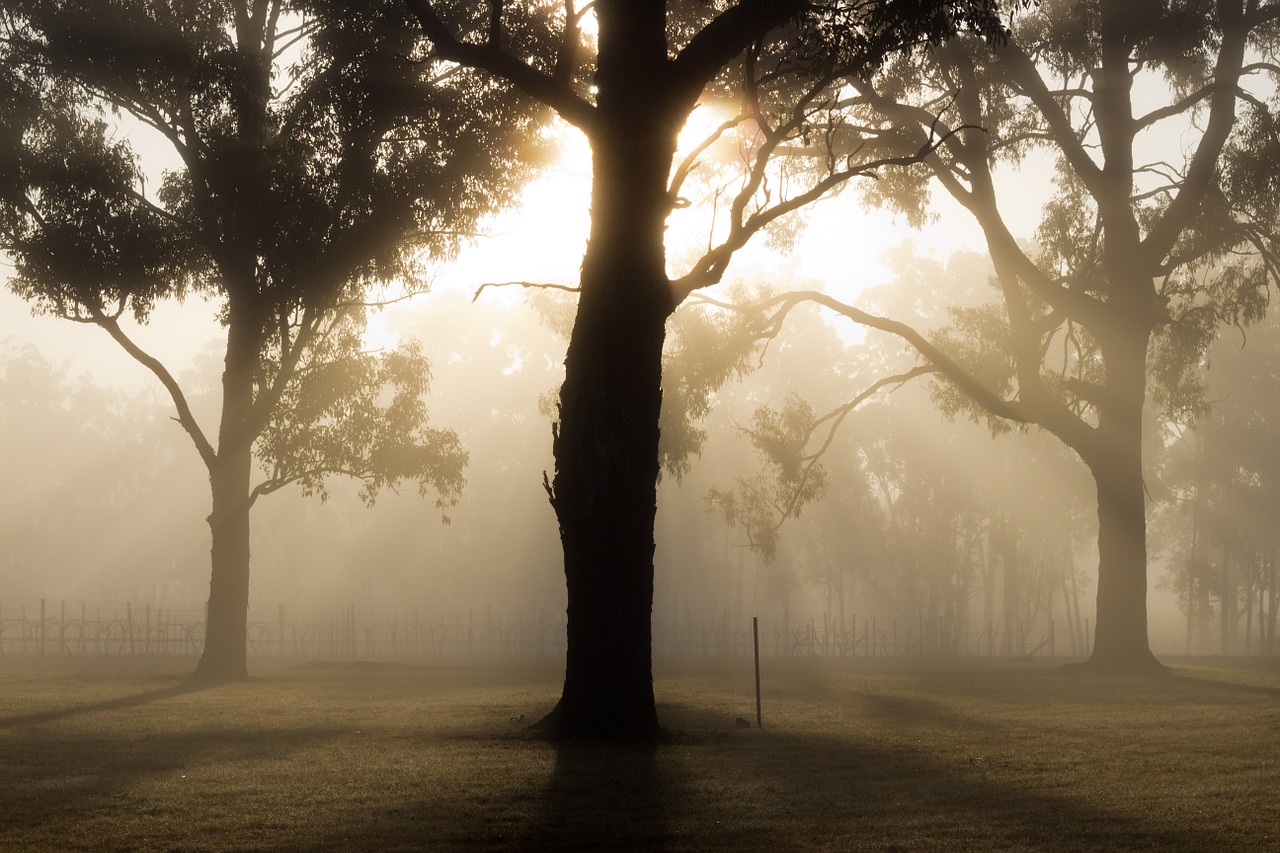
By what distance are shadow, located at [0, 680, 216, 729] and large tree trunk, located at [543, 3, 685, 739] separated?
6.55 meters

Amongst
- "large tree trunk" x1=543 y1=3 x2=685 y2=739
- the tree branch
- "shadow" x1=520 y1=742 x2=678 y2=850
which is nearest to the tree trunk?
the tree branch

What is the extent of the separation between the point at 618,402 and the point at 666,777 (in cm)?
404

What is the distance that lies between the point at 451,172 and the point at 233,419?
6093 mm

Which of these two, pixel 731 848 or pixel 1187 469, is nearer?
pixel 731 848

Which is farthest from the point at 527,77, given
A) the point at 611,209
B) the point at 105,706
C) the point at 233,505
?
the point at 233,505

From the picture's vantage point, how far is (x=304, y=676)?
2528 centimetres

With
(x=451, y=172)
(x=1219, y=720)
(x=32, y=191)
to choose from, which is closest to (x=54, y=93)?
(x=32, y=191)

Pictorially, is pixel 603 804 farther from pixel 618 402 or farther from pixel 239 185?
pixel 239 185

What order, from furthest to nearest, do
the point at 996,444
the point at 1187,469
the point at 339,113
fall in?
1. the point at 1187,469
2. the point at 996,444
3. the point at 339,113

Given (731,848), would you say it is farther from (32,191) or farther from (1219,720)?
(32,191)

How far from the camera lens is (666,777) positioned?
927 centimetres

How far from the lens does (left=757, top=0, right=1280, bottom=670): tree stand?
24.8 metres

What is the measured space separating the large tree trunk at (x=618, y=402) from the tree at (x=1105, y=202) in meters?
13.6

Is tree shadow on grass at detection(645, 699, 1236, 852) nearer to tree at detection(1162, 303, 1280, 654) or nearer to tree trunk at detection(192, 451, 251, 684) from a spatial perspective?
tree trunk at detection(192, 451, 251, 684)
